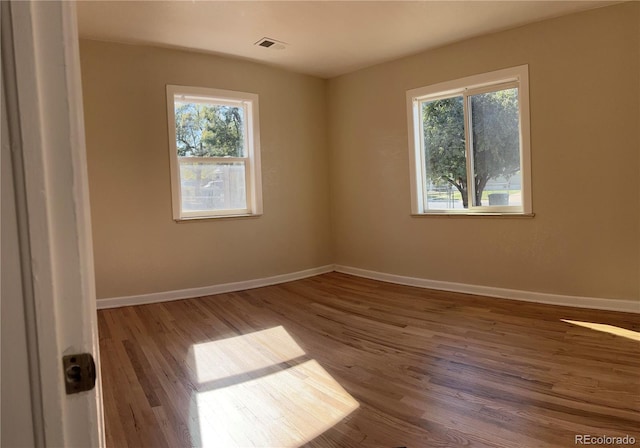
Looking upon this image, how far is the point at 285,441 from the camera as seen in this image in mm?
1864

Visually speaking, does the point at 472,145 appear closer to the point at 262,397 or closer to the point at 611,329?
the point at 611,329

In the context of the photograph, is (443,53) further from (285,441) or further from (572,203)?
(285,441)

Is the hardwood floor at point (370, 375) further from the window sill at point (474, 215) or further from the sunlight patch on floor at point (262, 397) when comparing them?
the window sill at point (474, 215)

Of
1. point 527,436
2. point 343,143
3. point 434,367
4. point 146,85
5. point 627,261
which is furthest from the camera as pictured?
point 343,143

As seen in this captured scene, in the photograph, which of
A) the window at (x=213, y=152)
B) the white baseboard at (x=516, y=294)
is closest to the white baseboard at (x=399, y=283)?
the white baseboard at (x=516, y=294)

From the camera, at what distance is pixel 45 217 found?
513 millimetres

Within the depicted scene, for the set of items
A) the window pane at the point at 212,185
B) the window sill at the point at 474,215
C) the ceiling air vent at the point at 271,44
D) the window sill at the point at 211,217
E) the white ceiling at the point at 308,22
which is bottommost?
the window sill at the point at 474,215

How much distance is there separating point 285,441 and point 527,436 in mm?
1132

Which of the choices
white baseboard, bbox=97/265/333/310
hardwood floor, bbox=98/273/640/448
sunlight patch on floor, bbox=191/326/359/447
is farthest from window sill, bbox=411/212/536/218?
sunlight patch on floor, bbox=191/326/359/447

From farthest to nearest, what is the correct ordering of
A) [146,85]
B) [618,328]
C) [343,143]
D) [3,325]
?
[343,143] → [146,85] → [618,328] → [3,325]

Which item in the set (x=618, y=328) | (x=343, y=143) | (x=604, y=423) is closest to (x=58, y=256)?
(x=604, y=423)

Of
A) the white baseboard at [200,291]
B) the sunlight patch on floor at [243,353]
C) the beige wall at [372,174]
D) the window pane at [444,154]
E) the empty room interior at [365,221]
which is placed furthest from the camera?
the window pane at [444,154]

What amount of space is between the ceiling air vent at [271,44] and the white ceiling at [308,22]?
6 centimetres

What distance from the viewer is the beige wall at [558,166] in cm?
344
